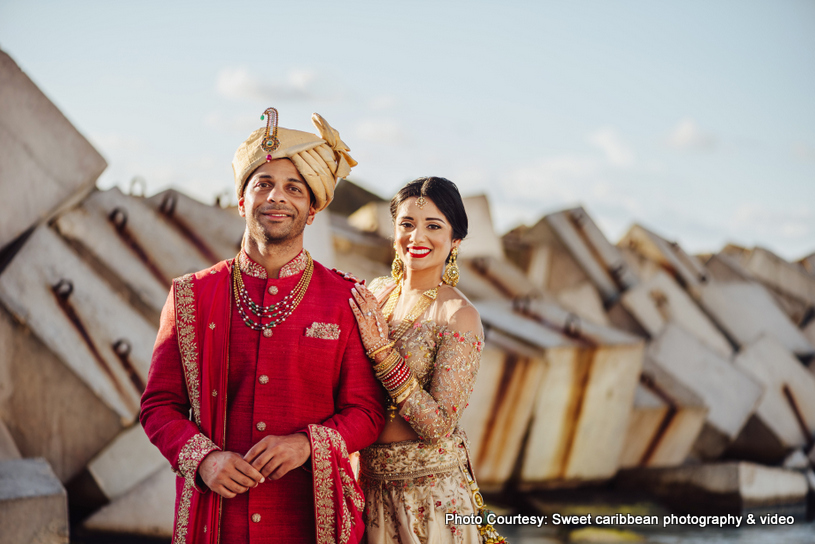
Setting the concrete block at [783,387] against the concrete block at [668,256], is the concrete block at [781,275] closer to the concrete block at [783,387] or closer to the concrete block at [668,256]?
the concrete block at [668,256]

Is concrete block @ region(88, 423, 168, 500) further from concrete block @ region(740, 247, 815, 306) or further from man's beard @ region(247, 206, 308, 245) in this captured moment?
concrete block @ region(740, 247, 815, 306)

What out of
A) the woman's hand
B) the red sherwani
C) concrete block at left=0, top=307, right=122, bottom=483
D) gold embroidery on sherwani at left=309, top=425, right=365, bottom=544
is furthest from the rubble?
gold embroidery on sherwani at left=309, top=425, right=365, bottom=544

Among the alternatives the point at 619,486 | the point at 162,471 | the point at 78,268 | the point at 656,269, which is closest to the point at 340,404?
the point at 162,471

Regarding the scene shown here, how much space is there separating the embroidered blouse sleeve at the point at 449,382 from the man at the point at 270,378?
0.41ft

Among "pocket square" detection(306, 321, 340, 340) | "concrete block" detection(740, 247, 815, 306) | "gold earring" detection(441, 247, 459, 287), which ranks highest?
"concrete block" detection(740, 247, 815, 306)

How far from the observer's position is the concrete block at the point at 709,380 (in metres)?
6.03

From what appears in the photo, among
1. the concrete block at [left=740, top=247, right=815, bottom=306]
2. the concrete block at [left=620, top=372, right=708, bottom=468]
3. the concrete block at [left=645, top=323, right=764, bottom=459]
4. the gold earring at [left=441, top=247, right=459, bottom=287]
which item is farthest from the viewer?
the concrete block at [left=740, top=247, right=815, bottom=306]

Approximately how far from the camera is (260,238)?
193cm

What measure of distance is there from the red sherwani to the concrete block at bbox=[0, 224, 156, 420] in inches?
83.9

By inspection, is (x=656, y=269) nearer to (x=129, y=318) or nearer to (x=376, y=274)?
(x=376, y=274)

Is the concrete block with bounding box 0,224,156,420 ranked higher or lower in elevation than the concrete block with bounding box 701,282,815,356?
lower

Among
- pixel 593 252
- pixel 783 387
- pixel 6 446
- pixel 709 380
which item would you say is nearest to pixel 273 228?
pixel 6 446

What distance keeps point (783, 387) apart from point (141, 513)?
6425 millimetres

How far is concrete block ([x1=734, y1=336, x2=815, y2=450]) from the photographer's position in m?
6.75
